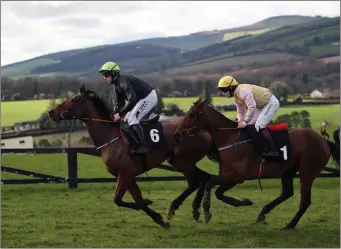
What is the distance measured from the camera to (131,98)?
36.4 ft

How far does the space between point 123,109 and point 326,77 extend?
67.7m

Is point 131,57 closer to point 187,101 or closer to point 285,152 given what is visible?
point 187,101

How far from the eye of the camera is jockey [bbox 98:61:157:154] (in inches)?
431

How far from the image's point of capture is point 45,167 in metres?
24.6

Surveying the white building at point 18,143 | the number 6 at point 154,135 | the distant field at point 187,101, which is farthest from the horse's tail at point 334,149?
the distant field at point 187,101

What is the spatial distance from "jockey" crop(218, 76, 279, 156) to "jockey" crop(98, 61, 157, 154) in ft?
5.12

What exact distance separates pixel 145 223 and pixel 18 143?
26975 mm

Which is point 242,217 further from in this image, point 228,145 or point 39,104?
point 39,104

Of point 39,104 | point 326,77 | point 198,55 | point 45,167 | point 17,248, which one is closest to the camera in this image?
point 17,248

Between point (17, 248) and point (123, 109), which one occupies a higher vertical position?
point (123, 109)

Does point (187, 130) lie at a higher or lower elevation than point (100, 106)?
lower

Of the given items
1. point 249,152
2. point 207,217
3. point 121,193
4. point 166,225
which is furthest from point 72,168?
point 249,152

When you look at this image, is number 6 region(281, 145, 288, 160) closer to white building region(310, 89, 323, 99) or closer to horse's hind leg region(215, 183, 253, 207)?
horse's hind leg region(215, 183, 253, 207)

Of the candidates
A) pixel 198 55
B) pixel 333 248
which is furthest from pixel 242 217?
pixel 198 55
